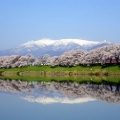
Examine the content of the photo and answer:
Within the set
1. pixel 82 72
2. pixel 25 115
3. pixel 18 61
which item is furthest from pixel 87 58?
pixel 25 115

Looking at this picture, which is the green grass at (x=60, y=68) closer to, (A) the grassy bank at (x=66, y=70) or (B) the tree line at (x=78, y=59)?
(A) the grassy bank at (x=66, y=70)

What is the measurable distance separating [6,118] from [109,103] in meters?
9.90

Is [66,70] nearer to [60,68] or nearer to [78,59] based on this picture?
[60,68]

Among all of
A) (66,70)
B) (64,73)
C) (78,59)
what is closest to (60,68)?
(66,70)

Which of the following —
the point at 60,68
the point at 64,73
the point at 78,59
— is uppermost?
the point at 78,59

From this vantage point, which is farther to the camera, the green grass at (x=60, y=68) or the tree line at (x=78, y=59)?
the tree line at (x=78, y=59)

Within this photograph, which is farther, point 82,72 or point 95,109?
point 82,72

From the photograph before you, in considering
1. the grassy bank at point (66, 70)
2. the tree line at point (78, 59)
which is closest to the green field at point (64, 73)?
the grassy bank at point (66, 70)

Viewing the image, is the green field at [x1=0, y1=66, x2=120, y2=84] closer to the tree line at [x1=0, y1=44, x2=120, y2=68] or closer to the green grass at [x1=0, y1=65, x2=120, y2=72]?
the green grass at [x1=0, y1=65, x2=120, y2=72]

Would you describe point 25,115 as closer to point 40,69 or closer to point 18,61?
point 40,69

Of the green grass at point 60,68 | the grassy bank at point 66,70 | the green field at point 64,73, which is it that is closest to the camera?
the green field at point 64,73

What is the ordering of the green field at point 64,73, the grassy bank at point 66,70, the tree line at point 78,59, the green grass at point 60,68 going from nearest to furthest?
1. the green field at point 64,73
2. the grassy bank at point 66,70
3. the green grass at point 60,68
4. the tree line at point 78,59

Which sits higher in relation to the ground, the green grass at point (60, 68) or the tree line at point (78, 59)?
the tree line at point (78, 59)

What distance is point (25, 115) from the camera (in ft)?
81.2
